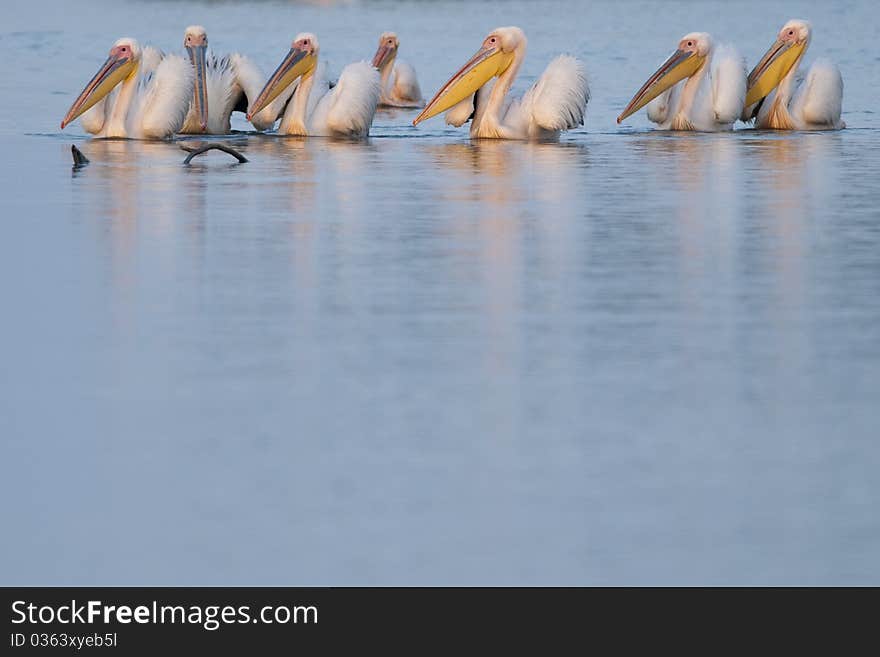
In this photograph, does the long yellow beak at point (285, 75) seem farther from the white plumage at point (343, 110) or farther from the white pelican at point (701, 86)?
the white pelican at point (701, 86)

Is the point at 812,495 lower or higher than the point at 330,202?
lower

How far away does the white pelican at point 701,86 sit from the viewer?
509 inches

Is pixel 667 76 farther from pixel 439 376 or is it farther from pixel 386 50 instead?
pixel 439 376

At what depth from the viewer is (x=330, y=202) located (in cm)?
845

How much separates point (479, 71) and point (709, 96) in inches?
60.1

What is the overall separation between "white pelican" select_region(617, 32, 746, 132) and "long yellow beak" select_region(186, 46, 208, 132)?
2.55 m

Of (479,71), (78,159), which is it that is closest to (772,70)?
(479,71)

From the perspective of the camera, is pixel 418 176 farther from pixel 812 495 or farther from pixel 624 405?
pixel 812 495

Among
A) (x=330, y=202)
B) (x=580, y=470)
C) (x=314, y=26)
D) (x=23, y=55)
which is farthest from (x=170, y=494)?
(x=314, y=26)

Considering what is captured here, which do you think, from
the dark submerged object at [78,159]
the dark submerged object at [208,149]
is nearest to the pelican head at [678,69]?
the dark submerged object at [208,149]

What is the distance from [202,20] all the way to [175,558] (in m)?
29.2

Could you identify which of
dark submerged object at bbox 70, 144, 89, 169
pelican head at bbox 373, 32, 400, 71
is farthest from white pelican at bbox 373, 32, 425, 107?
dark submerged object at bbox 70, 144, 89, 169

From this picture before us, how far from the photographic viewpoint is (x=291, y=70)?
42.2 feet

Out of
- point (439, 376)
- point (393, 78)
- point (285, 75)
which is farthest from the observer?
point (393, 78)
